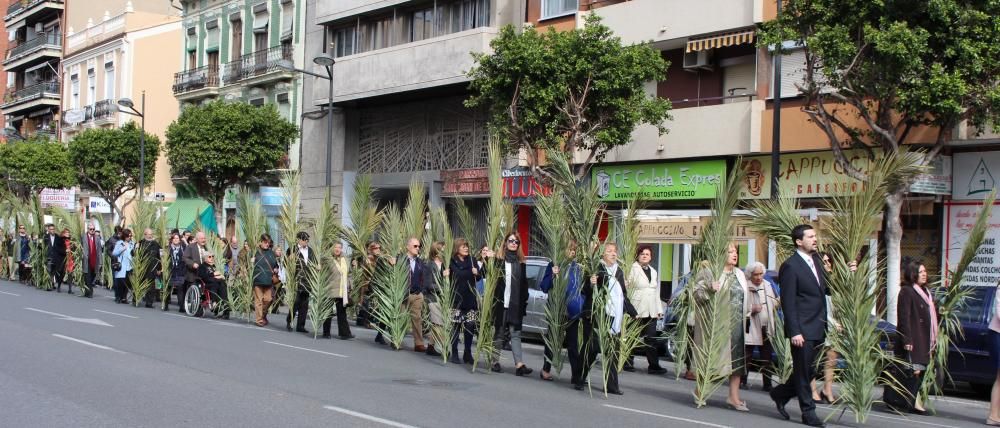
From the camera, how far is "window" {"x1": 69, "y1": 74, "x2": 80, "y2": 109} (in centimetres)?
5472

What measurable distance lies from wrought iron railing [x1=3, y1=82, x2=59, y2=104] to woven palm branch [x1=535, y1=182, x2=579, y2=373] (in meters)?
52.6

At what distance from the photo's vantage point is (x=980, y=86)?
51.8ft

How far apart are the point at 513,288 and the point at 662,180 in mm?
11732

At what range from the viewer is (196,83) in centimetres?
4328

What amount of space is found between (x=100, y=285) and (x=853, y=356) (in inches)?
1066

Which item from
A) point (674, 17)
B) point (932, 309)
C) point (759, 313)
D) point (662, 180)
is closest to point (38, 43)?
point (662, 180)

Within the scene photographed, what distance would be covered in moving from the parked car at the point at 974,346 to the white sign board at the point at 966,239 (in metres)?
5.14

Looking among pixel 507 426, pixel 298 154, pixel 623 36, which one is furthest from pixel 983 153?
pixel 298 154

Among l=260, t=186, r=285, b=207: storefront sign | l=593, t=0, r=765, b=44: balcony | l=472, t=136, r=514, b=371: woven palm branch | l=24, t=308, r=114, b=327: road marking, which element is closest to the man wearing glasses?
l=260, t=186, r=285, b=207: storefront sign

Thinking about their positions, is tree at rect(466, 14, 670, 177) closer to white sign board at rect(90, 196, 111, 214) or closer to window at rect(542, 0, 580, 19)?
window at rect(542, 0, 580, 19)

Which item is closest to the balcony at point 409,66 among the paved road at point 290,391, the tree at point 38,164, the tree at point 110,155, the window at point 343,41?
the window at point 343,41

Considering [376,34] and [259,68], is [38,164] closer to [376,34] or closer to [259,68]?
[259,68]

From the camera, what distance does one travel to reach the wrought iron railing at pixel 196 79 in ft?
139

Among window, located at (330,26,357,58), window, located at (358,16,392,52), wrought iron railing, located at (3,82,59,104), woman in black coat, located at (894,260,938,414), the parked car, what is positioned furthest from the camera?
wrought iron railing, located at (3,82,59,104)
